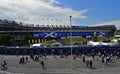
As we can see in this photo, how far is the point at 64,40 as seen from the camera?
118 m

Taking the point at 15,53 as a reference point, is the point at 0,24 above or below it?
above

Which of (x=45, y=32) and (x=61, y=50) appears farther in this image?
(x=45, y=32)

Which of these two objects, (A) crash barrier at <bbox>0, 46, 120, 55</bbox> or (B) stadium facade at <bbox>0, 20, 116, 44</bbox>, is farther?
(B) stadium facade at <bbox>0, 20, 116, 44</bbox>

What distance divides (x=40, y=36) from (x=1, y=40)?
16.3 metres

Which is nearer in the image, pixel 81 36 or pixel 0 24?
pixel 81 36

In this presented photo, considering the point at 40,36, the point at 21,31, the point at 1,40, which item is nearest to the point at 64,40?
the point at 40,36

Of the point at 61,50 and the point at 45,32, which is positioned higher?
the point at 45,32

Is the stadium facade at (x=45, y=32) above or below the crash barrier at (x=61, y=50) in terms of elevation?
above

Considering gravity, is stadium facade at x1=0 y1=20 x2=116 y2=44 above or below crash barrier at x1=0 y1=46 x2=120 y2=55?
above

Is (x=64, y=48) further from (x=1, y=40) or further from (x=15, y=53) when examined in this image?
(x=1, y=40)

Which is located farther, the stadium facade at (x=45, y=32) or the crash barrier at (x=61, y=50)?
the stadium facade at (x=45, y=32)

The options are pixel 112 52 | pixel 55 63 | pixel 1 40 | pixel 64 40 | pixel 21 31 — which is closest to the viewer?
pixel 55 63

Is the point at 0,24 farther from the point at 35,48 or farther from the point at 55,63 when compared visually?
the point at 55,63

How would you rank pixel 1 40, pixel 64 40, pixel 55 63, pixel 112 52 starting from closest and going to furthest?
pixel 55 63 → pixel 112 52 → pixel 64 40 → pixel 1 40
